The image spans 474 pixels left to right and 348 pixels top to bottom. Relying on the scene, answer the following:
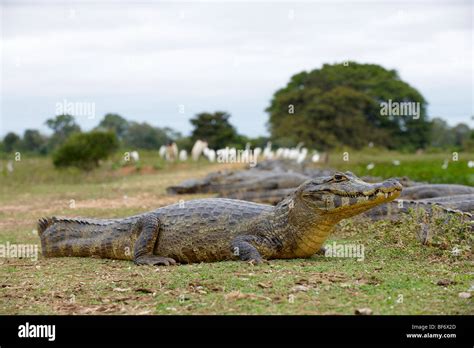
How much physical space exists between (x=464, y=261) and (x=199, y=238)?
2.67m

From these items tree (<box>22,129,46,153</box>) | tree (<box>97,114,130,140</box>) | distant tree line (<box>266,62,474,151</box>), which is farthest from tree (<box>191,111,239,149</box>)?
tree (<box>97,114,130,140</box>)

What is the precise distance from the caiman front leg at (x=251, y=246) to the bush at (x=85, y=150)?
2101cm

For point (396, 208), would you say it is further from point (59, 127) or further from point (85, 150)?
point (59, 127)

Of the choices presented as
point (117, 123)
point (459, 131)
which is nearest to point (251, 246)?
point (117, 123)

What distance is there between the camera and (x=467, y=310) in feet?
15.7

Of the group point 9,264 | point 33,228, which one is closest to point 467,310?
point 9,264

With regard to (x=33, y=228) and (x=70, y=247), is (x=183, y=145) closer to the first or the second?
(x=33, y=228)

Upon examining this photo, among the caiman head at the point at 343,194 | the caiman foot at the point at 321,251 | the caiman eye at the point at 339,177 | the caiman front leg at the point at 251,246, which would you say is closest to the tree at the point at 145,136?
→ the caiman foot at the point at 321,251

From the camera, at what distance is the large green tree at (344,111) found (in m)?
41.2

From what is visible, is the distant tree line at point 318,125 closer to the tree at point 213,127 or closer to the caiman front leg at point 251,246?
the tree at point 213,127

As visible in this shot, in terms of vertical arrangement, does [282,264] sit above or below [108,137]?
below

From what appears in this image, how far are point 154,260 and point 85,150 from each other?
20793 mm

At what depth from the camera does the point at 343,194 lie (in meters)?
6.43
